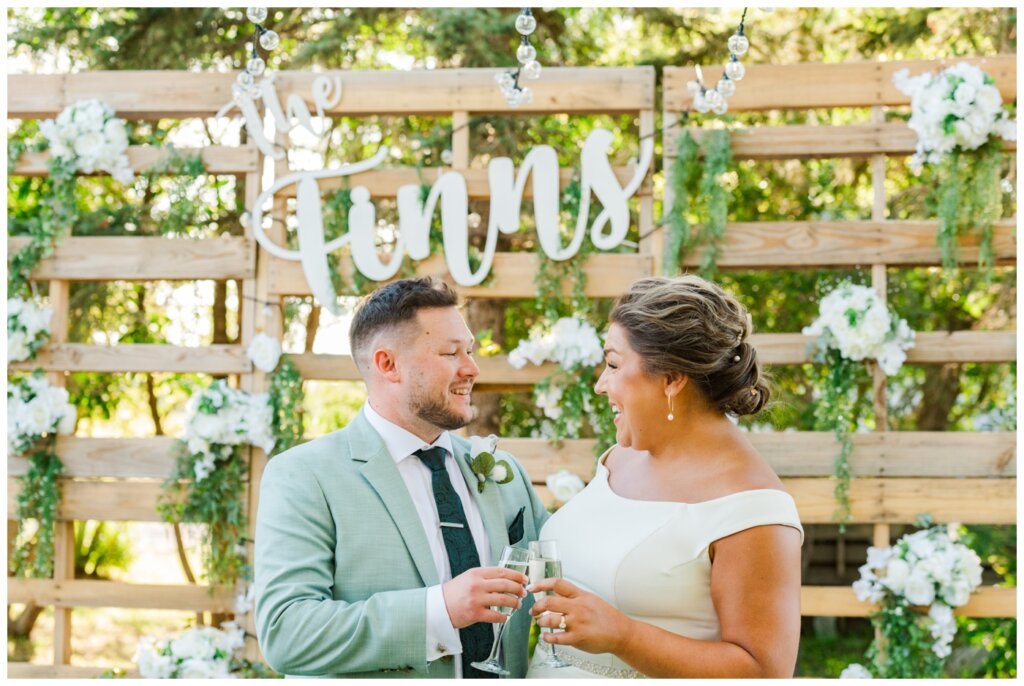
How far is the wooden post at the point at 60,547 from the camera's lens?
4570mm

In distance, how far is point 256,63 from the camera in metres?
3.60

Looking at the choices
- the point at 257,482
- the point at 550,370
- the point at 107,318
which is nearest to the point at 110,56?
the point at 107,318

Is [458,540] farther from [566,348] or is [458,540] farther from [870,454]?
[870,454]

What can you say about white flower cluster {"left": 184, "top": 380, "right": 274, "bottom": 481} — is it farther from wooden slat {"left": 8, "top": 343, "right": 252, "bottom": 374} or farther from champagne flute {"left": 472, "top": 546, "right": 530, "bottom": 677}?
champagne flute {"left": 472, "top": 546, "right": 530, "bottom": 677}

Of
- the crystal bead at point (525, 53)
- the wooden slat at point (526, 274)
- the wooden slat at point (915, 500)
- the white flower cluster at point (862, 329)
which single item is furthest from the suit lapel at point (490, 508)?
the white flower cluster at point (862, 329)

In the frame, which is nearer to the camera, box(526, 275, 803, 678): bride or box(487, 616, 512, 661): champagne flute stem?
box(526, 275, 803, 678): bride

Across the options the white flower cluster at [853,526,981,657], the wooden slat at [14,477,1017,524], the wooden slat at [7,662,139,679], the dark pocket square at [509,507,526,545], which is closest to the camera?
the dark pocket square at [509,507,526,545]

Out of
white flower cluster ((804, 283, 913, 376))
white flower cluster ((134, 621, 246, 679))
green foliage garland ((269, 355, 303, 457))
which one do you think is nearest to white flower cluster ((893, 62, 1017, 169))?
white flower cluster ((804, 283, 913, 376))

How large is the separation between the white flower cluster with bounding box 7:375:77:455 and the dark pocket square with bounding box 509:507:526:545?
2.74 meters

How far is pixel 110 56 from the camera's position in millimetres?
5551

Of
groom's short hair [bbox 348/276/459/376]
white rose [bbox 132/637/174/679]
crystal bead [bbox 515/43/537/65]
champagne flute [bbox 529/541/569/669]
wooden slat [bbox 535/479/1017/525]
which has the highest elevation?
crystal bead [bbox 515/43/537/65]

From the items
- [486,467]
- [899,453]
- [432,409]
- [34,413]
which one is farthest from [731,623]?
[34,413]

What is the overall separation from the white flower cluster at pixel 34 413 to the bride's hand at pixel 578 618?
321 centimetres

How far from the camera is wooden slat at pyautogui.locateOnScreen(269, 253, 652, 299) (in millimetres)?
4465
